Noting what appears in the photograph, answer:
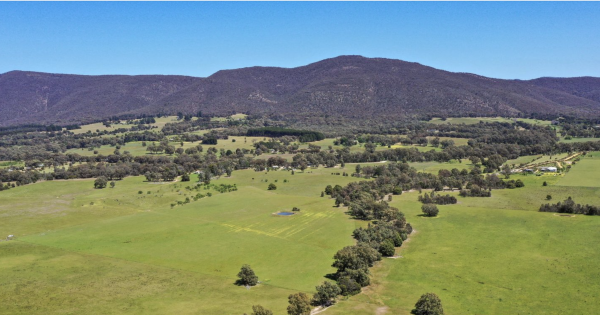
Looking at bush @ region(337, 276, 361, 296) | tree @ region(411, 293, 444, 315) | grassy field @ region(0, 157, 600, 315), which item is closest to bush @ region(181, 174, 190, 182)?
grassy field @ region(0, 157, 600, 315)

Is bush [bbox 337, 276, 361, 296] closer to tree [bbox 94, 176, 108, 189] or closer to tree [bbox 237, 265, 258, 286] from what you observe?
tree [bbox 237, 265, 258, 286]

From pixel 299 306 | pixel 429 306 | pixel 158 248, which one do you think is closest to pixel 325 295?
pixel 299 306

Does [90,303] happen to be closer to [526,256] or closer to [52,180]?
[526,256]

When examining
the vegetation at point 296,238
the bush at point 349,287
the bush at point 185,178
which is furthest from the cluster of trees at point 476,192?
the bush at point 185,178

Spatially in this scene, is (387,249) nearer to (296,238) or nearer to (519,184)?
(296,238)

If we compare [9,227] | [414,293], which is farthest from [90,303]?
[9,227]

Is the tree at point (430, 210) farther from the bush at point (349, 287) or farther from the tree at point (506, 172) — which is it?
the tree at point (506, 172)
